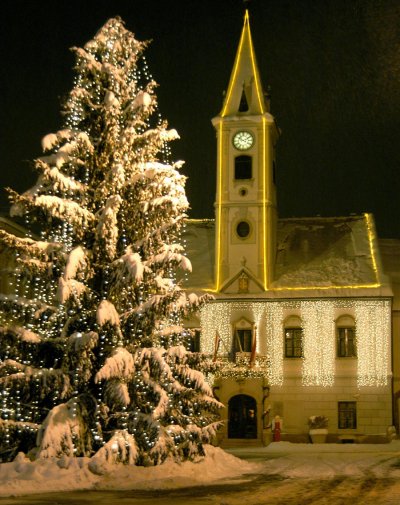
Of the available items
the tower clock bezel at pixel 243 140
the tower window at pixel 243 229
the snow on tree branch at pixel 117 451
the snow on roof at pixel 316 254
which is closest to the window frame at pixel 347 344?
the snow on roof at pixel 316 254

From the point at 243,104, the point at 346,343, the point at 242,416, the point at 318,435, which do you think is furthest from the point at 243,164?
the point at 318,435

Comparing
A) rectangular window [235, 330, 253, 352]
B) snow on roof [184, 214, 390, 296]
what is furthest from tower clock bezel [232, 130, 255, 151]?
rectangular window [235, 330, 253, 352]

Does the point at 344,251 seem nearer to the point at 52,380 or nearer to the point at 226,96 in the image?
the point at 226,96

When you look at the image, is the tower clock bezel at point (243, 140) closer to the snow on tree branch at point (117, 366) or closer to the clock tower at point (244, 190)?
the clock tower at point (244, 190)

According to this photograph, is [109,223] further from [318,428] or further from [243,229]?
[243,229]

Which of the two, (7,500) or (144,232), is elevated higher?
(144,232)

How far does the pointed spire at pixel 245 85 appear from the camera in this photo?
151ft

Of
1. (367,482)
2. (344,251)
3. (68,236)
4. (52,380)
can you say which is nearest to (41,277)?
(68,236)

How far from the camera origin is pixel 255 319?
142 feet

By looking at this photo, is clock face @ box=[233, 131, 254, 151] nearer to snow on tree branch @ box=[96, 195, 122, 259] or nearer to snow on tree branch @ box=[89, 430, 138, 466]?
snow on tree branch @ box=[96, 195, 122, 259]

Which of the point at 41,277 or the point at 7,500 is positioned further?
the point at 41,277

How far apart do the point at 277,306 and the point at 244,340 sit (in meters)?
2.47

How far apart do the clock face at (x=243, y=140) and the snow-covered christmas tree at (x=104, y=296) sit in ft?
77.2

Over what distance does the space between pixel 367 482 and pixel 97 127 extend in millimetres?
11089
